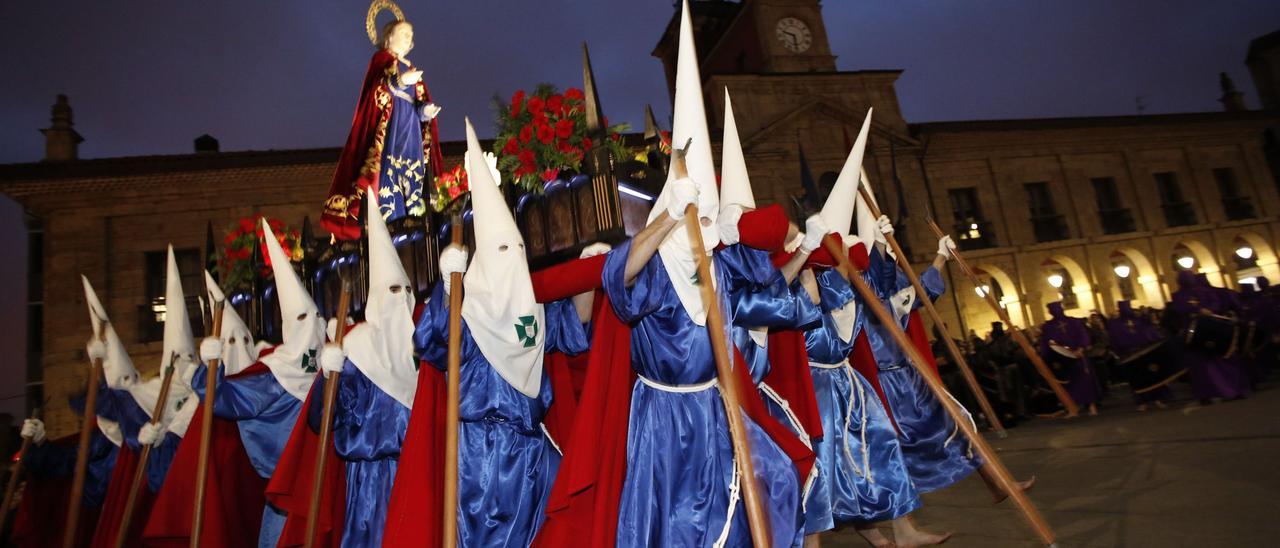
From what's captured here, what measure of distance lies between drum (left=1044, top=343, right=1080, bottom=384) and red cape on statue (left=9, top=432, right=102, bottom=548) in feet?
41.4

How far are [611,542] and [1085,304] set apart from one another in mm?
24808

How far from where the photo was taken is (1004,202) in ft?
74.7

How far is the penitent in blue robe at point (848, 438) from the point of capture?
396cm

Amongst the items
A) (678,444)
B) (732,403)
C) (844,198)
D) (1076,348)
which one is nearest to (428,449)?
(678,444)

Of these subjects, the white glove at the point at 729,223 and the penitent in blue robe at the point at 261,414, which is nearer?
the white glove at the point at 729,223

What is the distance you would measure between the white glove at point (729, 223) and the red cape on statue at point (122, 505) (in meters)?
6.35

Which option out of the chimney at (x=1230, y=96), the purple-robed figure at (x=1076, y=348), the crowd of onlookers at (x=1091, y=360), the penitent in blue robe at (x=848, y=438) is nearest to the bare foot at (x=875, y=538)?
the penitent in blue robe at (x=848, y=438)

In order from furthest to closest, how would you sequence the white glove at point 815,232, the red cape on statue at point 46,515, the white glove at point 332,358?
the red cape on statue at point 46,515
the white glove at point 332,358
the white glove at point 815,232

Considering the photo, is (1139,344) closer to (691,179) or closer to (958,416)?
(958,416)

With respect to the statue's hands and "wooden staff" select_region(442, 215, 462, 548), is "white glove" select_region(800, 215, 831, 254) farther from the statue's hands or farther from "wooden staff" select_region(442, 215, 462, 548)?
the statue's hands

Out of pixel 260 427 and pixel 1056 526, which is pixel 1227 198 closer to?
pixel 1056 526

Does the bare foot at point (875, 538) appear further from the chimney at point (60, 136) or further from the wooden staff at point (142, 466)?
the chimney at point (60, 136)

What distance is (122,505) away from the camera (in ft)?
21.0

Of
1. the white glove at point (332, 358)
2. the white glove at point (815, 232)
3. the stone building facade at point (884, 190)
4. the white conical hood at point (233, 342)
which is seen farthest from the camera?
the stone building facade at point (884, 190)
